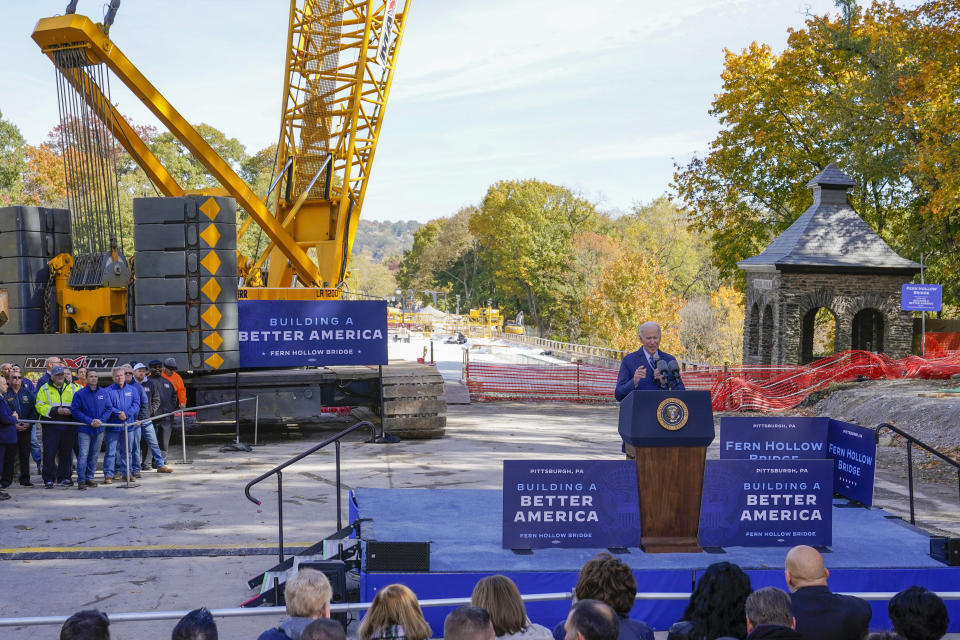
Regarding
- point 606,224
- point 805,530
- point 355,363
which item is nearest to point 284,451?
point 355,363

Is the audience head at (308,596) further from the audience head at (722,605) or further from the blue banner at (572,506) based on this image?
the blue banner at (572,506)

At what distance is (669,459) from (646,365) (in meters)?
1.35

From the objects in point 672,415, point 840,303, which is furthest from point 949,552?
point 840,303

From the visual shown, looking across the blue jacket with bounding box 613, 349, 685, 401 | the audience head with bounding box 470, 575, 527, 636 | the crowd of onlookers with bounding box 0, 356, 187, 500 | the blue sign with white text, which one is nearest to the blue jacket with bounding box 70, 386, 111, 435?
the crowd of onlookers with bounding box 0, 356, 187, 500

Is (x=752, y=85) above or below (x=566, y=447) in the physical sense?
above

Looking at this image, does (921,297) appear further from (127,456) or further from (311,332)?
(127,456)

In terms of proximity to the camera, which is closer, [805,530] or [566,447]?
[805,530]

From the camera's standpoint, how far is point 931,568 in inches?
301

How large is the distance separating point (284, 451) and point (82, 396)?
13.9 feet

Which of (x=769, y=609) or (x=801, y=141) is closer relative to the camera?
(x=769, y=609)

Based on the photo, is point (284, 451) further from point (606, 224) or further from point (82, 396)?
point (606, 224)

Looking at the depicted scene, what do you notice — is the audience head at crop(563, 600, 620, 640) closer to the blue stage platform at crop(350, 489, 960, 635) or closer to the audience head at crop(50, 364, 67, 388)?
the blue stage platform at crop(350, 489, 960, 635)

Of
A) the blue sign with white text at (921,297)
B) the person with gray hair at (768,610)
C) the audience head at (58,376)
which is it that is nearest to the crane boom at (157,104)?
the audience head at (58,376)

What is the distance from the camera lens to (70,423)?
12422mm
